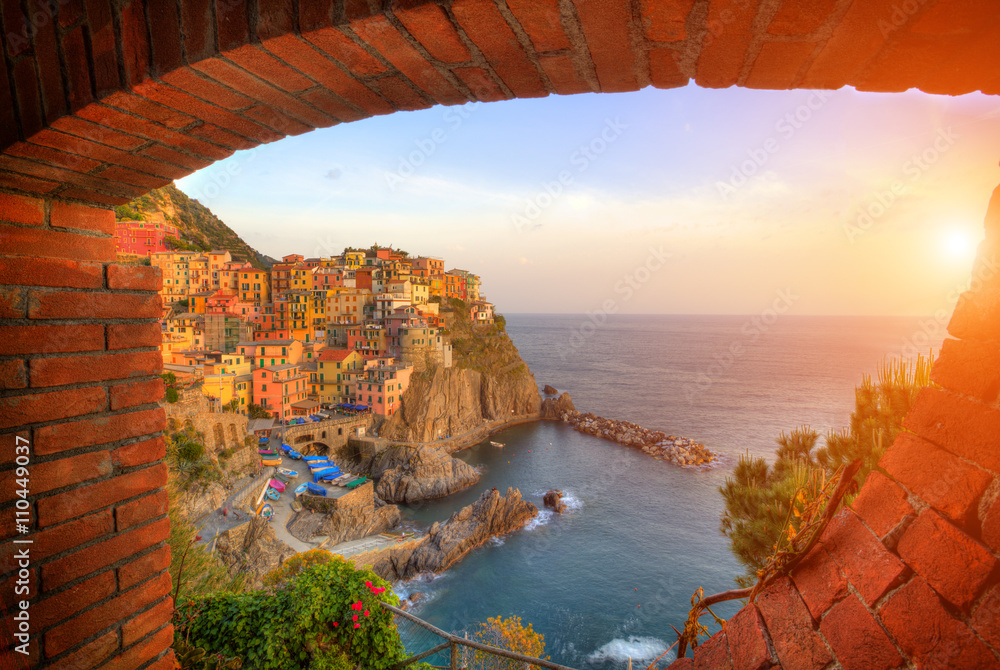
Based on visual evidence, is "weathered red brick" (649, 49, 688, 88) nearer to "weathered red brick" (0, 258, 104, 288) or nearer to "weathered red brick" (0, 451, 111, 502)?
"weathered red brick" (0, 258, 104, 288)

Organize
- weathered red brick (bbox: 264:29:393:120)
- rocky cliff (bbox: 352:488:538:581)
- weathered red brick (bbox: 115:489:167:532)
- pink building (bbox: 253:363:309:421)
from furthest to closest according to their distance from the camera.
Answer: pink building (bbox: 253:363:309:421) < rocky cliff (bbox: 352:488:538:581) < weathered red brick (bbox: 115:489:167:532) < weathered red brick (bbox: 264:29:393:120)

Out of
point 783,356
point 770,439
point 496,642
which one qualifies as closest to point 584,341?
point 783,356

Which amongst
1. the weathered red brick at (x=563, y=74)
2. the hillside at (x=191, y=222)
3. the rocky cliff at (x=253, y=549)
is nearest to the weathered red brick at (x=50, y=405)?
the weathered red brick at (x=563, y=74)

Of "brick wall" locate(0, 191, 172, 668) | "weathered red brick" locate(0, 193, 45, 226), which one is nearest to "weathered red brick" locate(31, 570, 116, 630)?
"brick wall" locate(0, 191, 172, 668)

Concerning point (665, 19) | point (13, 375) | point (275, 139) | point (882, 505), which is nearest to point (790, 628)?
point (882, 505)

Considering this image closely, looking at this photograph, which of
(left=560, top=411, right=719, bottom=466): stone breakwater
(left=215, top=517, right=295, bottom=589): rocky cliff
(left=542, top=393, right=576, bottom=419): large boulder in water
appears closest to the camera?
(left=215, top=517, right=295, bottom=589): rocky cliff

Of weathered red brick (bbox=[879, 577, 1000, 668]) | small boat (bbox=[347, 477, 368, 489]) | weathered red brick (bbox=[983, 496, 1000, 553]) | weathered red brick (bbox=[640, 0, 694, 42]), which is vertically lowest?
small boat (bbox=[347, 477, 368, 489])

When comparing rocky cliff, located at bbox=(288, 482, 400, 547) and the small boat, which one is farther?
the small boat

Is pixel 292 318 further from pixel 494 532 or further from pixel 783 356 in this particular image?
pixel 783 356

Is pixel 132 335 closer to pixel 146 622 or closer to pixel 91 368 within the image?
pixel 91 368
